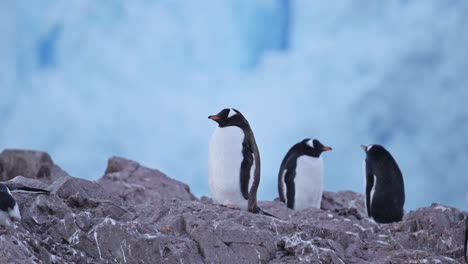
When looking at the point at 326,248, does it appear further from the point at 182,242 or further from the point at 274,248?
the point at 182,242

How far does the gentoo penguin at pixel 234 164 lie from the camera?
9688mm

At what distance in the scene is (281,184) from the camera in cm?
1456

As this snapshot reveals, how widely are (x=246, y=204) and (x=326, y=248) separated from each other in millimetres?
2294

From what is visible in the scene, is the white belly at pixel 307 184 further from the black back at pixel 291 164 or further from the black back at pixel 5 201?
the black back at pixel 5 201

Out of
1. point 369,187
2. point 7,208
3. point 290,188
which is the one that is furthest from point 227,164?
point 369,187

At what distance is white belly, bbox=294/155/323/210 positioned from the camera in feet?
46.4

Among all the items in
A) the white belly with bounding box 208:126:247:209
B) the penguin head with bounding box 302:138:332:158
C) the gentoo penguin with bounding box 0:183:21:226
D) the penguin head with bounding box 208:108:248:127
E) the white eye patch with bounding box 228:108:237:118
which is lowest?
the gentoo penguin with bounding box 0:183:21:226

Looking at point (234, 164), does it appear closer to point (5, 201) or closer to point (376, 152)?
point (5, 201)

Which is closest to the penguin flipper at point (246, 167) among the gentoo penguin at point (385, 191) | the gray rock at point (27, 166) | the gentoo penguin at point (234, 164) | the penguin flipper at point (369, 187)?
the gentoo penguin at point (234, 164)

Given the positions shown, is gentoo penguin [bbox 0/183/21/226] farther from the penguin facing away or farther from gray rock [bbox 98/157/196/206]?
gray rock [bbox 98/157/196/206]

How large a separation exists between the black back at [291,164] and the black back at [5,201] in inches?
306

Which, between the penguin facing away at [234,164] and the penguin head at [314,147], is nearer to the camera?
the penguin facing away at [234,164]

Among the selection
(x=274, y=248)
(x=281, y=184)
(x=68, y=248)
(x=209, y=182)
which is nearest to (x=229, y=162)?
(x=209, y=182)

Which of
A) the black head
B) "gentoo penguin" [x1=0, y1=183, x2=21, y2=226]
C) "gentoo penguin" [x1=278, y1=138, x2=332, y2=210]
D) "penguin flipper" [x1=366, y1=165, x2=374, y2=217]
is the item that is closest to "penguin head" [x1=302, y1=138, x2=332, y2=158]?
"gentoo penguin" [x1=278, y1=138, x2=332, y2=210]
